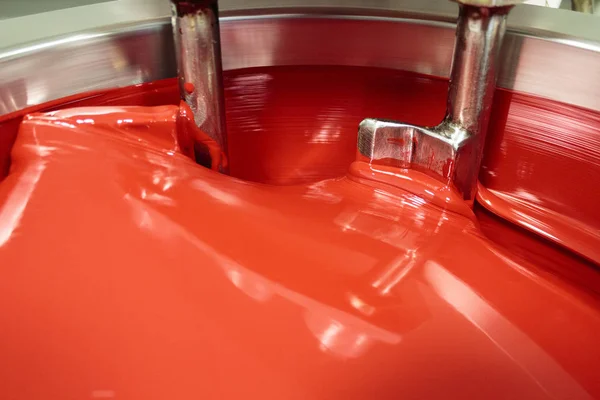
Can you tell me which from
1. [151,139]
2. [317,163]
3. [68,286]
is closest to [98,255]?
[68,286]

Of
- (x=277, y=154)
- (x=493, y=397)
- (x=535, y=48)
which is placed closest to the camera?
(x=493, y=397)

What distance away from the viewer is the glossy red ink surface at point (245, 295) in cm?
25

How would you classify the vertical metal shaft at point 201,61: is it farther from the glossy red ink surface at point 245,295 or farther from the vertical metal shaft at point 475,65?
the vertical metal shaft at point 475,65

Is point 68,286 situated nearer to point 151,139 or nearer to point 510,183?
point 151,139

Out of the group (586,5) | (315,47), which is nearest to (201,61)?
(315,47)

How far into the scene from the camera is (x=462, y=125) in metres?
0.37

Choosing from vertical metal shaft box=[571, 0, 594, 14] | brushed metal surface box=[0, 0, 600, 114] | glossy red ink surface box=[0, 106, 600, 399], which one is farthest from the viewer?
vertical metal shaft box=[571, 0, 594, 14]

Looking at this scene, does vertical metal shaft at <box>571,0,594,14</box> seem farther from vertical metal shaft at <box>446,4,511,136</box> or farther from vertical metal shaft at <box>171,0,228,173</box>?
vertical metal shaft at <box>171,0,228,173</box>

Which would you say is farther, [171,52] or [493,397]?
[171,52]

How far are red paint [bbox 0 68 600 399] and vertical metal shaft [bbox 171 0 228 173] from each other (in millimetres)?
20

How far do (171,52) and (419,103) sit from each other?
8.1 inches

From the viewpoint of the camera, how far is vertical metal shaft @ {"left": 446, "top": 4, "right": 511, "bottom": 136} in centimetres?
34

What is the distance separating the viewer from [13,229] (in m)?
0.31

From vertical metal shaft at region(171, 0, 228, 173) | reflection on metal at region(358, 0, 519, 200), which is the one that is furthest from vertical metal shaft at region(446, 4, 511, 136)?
vertical metal shaft at region(171, 0, 228, 173)
